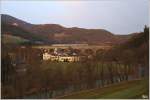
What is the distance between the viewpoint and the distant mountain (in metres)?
6.48

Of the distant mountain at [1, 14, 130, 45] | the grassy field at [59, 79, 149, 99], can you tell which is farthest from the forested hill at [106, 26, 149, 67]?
the grassy field at [59, 79, 149, 99]

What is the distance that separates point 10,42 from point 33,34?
19 centimetres

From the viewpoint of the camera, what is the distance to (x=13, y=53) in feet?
21.3

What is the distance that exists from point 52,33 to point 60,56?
0.61 ft

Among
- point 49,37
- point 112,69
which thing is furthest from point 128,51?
point 49,37

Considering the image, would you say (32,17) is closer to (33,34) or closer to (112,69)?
(33,34)

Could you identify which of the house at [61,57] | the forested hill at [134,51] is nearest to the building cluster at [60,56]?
the house at [61,57]

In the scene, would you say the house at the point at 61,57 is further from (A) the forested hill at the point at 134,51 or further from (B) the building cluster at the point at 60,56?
(A) the forested hill at the point at 134,51

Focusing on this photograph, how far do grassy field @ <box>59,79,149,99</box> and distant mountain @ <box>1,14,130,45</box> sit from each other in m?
0.34

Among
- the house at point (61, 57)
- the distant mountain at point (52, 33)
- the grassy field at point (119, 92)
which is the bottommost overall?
the grassy field at point (119, 92)

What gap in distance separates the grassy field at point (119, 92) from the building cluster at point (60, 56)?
0.27 metres

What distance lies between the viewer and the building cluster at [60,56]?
256 inches

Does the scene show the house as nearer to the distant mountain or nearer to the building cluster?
the building cluster

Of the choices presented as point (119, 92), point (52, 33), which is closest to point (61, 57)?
point (52, 33)
